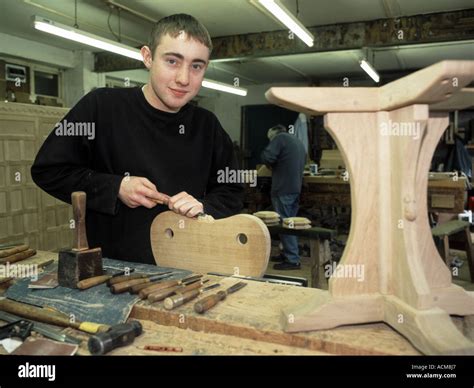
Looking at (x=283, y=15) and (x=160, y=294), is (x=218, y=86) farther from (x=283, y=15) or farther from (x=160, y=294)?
(x=160, y=294)

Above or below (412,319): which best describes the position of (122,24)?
above

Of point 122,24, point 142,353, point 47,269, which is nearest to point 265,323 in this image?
point 142,353

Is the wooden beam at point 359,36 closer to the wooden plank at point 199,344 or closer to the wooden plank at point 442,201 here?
the wooden plank at point 442,201

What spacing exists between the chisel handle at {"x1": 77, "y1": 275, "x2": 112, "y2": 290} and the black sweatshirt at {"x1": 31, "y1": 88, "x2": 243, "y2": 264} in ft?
1.35

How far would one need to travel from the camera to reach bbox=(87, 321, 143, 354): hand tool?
1.01 metres

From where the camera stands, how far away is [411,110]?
3.28 ft

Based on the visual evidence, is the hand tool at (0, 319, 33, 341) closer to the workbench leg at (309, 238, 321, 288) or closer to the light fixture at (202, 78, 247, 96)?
the workbench leg at (309, 238, 321, 288)

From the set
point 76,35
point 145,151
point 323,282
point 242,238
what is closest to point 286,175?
point 323,282

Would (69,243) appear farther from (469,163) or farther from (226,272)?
(469,163)

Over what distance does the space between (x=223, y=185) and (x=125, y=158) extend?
47 centimetres

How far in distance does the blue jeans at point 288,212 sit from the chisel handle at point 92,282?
5.25m

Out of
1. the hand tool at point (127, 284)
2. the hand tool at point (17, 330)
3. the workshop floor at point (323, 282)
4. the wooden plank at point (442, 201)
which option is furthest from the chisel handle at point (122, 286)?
the wooden plank at point (442, 201)

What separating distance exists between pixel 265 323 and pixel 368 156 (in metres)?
0.50

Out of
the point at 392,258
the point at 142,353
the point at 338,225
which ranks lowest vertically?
the point at 338,225
